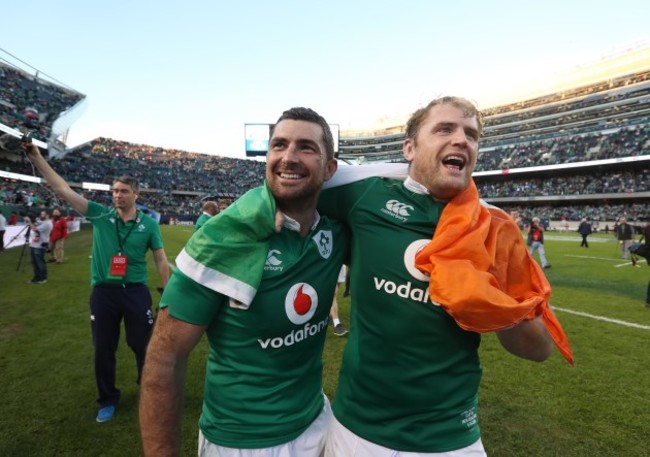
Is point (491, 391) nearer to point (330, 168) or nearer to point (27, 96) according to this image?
point (330, 168)

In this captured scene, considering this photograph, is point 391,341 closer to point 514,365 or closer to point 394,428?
point 394,428

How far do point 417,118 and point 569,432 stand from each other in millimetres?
3498

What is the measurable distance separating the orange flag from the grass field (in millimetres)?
2569

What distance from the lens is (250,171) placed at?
8044cm

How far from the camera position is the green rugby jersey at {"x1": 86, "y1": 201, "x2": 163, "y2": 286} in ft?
13.9

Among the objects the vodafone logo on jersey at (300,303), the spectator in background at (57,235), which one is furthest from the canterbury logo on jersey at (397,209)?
the spectator in background at (57,235)

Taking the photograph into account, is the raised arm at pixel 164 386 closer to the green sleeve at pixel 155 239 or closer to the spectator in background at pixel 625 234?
Answer: the green sleeve at pixel 155 239

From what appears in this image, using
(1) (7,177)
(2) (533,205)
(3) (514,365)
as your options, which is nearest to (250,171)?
(1) (7,177)

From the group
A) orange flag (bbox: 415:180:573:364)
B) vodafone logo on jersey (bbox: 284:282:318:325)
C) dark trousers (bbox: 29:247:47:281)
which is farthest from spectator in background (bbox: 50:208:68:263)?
orange flag (bbox: 415:180:573:364)

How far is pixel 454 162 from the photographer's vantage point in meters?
1.88

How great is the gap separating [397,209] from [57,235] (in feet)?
53.7

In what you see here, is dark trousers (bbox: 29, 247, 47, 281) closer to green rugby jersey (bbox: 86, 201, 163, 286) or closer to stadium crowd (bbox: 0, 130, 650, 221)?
green rugby jersey (bbox: 86, 201, 163, 286)

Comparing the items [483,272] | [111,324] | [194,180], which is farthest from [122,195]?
[194,180]

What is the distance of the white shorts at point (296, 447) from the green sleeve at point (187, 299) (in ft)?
2.02
